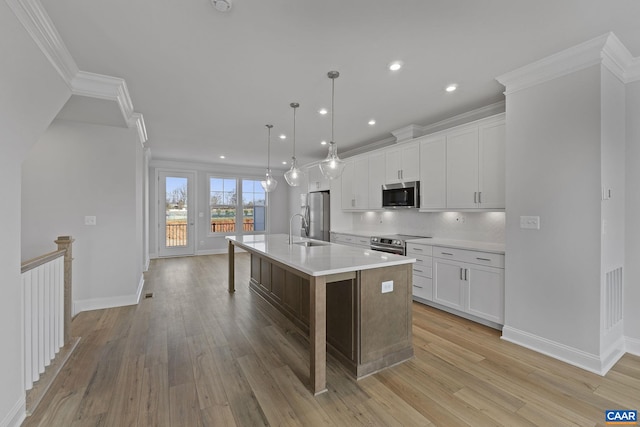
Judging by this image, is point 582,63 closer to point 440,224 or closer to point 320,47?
point 320,47

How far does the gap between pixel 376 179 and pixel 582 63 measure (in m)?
2.96

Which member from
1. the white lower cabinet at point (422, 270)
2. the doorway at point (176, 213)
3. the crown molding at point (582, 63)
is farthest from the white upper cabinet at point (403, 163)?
the doorway at point (176, 213)

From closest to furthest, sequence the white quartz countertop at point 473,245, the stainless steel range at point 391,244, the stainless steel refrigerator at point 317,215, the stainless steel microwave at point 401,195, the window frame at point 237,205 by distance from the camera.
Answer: the white quartz countertop at point 473,245, the stainless steel range at point 391,244, the stainless steel microwave at point 401,195, the stainless steel refrigerator at point 317,215, the window frame at point 237,205

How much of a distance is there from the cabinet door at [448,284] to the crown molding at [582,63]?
6.63 ft

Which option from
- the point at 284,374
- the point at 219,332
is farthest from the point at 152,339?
the point at 284,374

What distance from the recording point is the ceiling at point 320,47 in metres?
1.85

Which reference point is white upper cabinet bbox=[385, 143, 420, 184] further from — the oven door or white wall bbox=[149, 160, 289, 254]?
Result: white wall bbox=[149, 160, 289, 254]

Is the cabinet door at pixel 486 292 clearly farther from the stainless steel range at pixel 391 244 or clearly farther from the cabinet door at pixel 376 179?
the cabinet door at pixel 376 179

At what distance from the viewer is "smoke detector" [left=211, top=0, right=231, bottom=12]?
1748 millimetres

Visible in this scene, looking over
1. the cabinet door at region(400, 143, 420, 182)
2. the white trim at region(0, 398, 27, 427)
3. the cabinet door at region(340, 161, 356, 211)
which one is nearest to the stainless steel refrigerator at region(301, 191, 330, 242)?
the cabinet door at region(340, 161, 356, 211)

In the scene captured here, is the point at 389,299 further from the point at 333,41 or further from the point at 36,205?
the point at 36,205

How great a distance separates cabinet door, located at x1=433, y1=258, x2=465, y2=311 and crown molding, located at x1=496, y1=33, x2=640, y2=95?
2.02m

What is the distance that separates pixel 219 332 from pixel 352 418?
5.82 feet

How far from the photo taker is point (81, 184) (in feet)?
11.6
